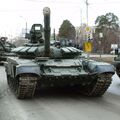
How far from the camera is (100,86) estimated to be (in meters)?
12.2

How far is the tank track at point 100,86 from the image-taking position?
39.2 ft

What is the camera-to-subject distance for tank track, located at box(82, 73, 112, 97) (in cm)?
1194

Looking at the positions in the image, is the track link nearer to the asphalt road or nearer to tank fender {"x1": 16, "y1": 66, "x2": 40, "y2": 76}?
the asphalt road

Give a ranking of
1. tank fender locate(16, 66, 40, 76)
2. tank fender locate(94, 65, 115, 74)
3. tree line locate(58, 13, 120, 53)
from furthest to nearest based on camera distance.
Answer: tree line locate(58, 13, 120, 53) → tank fender locate(94, 65, 115, 74) → tank fender locate(16, 66, 40, 76)

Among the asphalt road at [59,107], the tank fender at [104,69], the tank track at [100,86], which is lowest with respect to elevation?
the asphalt road at [59,107]

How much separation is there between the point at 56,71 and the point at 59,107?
155cm

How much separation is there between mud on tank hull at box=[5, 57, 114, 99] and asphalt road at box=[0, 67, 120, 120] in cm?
36

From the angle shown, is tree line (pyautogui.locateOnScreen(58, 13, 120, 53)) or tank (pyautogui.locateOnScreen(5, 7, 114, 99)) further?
tree line (pyautogui.locateOnScreen(58, 13, 120, 53))

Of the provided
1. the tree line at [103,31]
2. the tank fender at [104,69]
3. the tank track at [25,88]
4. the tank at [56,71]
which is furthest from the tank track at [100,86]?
the tree line at [103,31]

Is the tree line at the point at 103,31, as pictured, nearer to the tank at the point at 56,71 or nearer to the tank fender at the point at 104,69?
the tank at the point at 56,71

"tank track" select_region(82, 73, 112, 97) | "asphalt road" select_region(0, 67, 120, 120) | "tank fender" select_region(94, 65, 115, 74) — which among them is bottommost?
"asphalt road" select_region(0, 67, 120, 120)

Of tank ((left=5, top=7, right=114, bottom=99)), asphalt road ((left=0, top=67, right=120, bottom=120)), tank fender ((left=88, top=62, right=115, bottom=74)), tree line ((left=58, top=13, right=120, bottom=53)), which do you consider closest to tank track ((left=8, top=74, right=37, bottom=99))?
tank ((left=5, top=7, right=114, bottom=99))

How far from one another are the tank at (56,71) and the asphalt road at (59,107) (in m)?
0.37

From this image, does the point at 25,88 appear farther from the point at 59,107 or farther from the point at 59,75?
the point at 59,107
